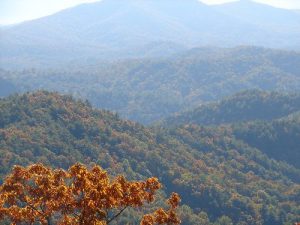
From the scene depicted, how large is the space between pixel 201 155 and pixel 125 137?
114 feet

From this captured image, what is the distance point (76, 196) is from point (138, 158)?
154274 mm

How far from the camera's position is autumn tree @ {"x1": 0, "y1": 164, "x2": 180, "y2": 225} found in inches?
672

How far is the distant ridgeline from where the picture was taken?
14875 cm

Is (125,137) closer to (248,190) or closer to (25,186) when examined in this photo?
(248,190)

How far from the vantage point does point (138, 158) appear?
17200cm

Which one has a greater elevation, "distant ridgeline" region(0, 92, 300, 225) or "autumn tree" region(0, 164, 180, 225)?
"autumn tree" region(0, 164, 180, 225)

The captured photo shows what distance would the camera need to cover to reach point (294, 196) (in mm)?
171125

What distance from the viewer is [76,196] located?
59.8ft

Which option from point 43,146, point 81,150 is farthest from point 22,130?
point 81,150

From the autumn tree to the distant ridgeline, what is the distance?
11666 cm

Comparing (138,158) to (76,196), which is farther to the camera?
(138,158)

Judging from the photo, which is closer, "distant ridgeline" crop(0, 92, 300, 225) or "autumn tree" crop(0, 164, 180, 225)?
"autumn tree" crop(0, 164, 180, 225)

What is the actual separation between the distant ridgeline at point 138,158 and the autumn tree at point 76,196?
116664 mm

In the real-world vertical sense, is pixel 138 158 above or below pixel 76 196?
below
